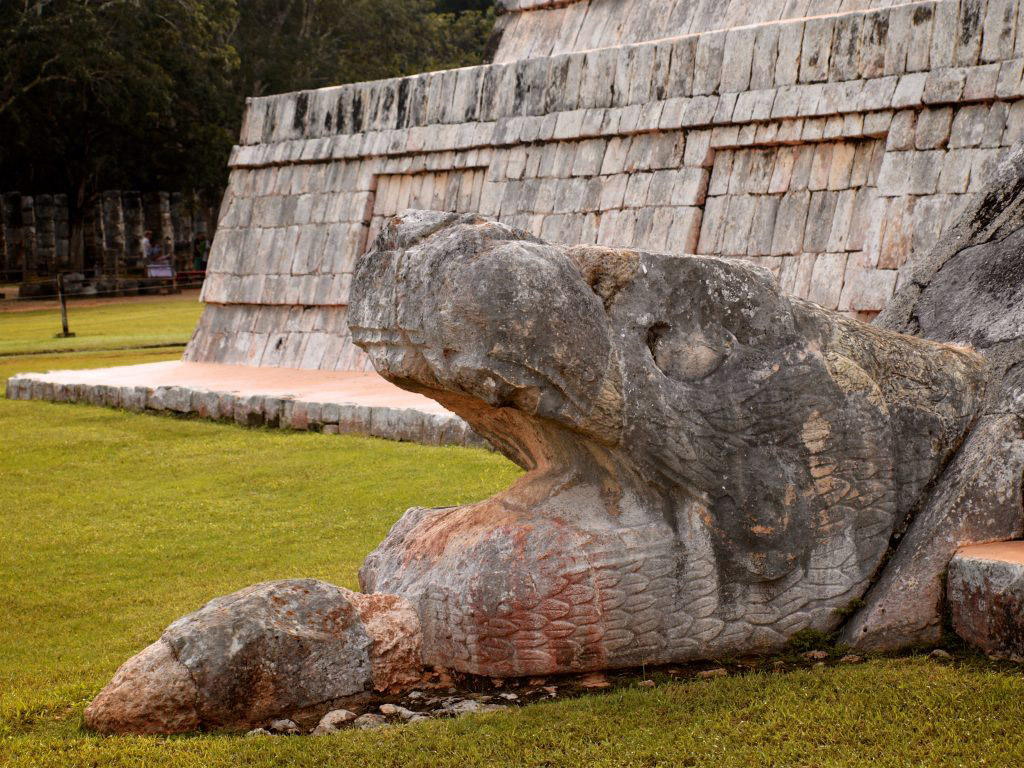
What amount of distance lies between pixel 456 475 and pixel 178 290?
24.4 m

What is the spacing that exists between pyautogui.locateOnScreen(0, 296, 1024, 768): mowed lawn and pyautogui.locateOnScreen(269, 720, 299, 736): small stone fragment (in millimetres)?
146

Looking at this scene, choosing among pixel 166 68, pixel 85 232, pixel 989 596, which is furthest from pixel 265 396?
pixel 85 232

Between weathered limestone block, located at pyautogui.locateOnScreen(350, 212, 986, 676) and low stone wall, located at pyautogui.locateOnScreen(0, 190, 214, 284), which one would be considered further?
low stone wall, located at pyautogui.locateOnScreen(0, 190, 214, 284)

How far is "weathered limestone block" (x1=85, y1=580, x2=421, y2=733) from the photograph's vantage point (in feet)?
12.3

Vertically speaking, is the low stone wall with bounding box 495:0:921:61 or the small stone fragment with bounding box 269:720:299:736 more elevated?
the low stone wall with bounding box 495:0:921:61

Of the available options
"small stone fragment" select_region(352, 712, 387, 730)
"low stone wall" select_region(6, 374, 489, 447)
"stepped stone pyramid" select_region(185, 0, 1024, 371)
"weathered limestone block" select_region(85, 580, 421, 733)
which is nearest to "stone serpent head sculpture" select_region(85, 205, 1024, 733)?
"weathered limestone block" select_region(85, 580, 421, 733)

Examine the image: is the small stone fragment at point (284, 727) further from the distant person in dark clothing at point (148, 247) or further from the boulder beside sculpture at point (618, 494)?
the distant person in dark clothing at point (148, 247)

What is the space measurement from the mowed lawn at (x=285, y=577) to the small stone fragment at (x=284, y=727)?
15 centimetres

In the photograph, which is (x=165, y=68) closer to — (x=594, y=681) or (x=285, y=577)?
(x=285, y=577)

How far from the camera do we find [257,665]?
3.79 meters

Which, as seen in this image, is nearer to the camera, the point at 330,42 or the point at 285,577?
the point at 285,577

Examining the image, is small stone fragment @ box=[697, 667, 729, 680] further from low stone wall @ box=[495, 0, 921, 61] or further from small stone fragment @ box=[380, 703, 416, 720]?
low stone wall @ box=[495, 0, 921, 61]

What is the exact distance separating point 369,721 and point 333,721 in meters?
0.10

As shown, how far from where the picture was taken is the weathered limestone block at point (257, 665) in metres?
3.74
